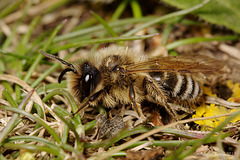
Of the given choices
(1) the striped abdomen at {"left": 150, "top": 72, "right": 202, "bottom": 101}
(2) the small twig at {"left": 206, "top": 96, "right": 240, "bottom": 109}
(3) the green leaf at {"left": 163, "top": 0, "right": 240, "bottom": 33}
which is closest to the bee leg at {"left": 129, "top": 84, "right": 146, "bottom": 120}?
(1) the striped abdomen at {"left": 150, "top": 72, "right": 202, "bottom": 101}

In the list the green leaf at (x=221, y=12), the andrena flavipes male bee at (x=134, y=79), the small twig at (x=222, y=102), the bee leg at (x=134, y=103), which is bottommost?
the small twig at (x=222, y=102)

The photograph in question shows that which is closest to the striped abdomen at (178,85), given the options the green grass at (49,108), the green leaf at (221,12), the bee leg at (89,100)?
the green grass at (49,108)

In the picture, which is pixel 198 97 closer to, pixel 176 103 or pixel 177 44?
pixel 176 103

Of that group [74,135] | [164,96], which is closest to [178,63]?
[164,96]

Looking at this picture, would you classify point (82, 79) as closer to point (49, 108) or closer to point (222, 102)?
point (49, 108)

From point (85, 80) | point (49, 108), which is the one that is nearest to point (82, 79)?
point (85, 80)

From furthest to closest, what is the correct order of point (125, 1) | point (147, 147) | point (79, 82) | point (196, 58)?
point (125, 1) < point (196, 58) < point (79, 82) < point (147, 147)

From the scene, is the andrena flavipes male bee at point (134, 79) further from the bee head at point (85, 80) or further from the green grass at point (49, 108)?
the green grass at point (49, 108)
